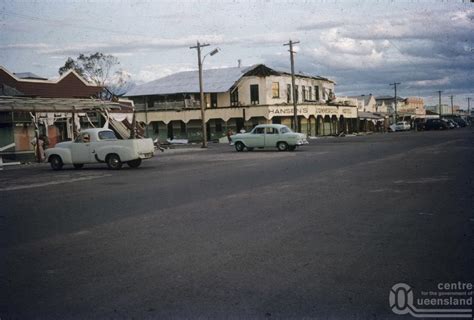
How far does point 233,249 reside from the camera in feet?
21.4

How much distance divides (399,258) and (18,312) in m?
4.21

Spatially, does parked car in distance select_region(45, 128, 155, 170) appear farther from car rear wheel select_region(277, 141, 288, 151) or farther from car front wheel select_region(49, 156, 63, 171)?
car rear wheel select_region(277, 141, 288, 151)

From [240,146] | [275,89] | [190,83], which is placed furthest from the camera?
[190,83]

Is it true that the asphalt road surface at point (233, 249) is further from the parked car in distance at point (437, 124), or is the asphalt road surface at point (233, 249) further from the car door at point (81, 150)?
the parked car in distance at point (437, 124)

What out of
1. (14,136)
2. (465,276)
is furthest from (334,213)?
(14,136)

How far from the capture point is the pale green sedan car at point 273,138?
29672 mm

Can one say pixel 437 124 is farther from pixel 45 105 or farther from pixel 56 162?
pixel 56 162

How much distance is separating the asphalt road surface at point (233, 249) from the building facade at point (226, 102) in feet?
142

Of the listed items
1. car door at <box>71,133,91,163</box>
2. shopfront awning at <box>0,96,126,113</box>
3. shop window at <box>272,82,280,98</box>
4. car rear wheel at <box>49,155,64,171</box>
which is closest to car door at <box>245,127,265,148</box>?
shopfront awning at <box>0,96,126,113</box>

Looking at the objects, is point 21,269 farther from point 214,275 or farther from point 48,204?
point 48,204

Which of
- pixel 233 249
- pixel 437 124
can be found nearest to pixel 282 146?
pixel 233 249

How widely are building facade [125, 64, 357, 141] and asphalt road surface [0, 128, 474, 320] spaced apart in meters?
43.4

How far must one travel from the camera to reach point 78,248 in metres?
6.84

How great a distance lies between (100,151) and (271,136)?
12591mm
